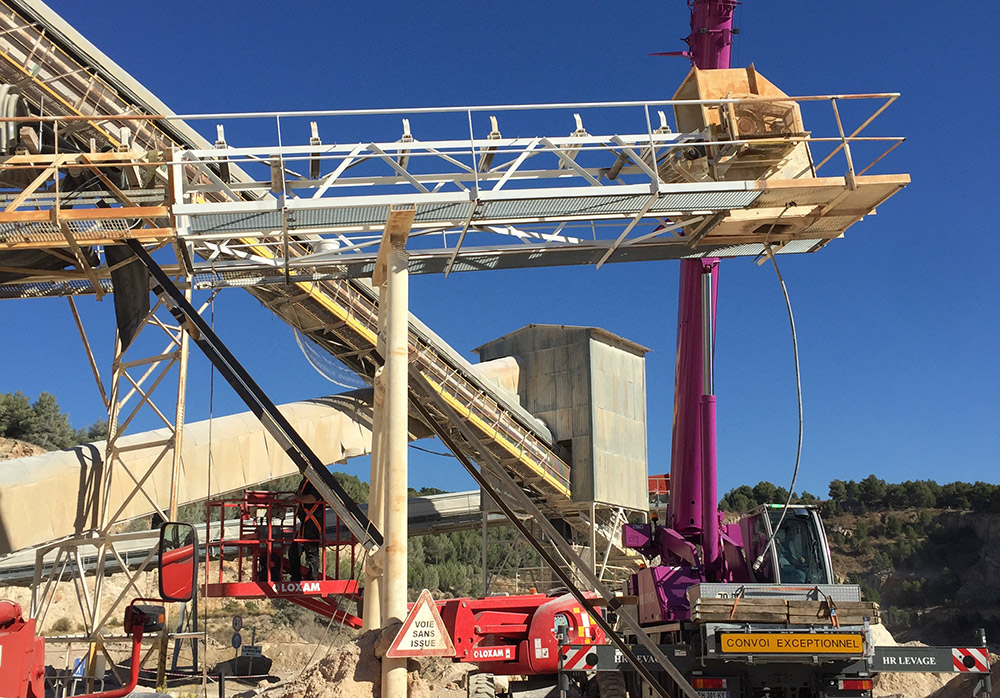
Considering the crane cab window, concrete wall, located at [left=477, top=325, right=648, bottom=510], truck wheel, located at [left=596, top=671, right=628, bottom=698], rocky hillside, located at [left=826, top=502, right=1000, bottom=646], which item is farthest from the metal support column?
rocky hillside, located at [left=826, top=502, right=1000, bottom=646]

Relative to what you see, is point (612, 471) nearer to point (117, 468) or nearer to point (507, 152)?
point (117, 468)

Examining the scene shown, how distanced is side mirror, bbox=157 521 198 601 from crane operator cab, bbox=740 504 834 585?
9.25 metres

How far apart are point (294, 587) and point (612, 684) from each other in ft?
22.0

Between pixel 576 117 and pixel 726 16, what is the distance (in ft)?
14.7

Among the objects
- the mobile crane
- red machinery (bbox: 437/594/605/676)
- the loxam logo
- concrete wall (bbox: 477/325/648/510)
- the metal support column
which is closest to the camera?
the metal support column

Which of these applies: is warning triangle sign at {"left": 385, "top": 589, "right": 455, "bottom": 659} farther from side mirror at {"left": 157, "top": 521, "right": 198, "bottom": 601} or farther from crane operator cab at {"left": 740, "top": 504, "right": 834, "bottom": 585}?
crane operator cab at {"left": 740, "top": 504, "right": 834, "bottom": 585}

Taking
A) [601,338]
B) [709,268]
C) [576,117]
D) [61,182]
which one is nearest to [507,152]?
[576,117]

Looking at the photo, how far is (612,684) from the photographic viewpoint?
1445 cm

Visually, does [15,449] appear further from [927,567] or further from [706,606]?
[927,567]

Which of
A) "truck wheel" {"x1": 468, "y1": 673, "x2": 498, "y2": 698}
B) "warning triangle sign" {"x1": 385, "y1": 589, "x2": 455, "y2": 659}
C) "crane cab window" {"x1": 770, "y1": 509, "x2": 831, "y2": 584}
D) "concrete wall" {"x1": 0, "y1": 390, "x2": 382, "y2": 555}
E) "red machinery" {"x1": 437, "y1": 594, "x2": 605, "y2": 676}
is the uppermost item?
"concrete wall" {"x1": 0, "y1": 390, "x2": 382, "y2": 555}

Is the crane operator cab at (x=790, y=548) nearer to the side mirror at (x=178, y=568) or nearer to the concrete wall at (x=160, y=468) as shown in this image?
the side mirror at (x=178, y=568)

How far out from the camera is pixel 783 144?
1284cm

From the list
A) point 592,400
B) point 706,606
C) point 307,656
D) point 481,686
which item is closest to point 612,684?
point 481,686

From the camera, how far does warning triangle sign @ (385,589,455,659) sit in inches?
370
